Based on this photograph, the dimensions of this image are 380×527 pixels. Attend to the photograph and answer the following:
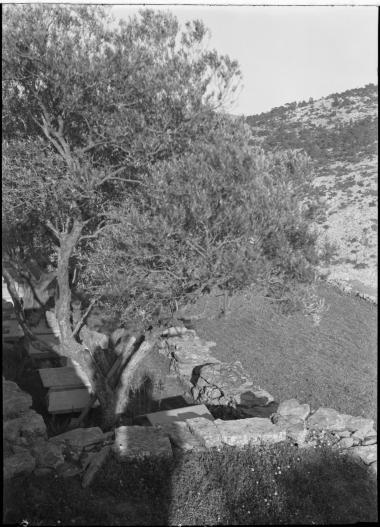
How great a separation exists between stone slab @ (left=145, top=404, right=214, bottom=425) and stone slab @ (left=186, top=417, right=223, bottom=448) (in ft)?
2.85

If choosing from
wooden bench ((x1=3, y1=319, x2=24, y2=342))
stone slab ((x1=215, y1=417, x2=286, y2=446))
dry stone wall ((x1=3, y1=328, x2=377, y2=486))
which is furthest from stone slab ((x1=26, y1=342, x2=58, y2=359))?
stone slab ((x1=215, y1=417, x2=286, y2=446))

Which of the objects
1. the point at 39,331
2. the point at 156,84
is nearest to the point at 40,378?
the point at 39,331

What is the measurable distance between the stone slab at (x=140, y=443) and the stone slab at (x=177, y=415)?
4.41 ft

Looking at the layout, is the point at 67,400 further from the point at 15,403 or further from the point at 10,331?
the point at 15,403

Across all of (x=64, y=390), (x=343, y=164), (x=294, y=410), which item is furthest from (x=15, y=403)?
(x=343, y=164)

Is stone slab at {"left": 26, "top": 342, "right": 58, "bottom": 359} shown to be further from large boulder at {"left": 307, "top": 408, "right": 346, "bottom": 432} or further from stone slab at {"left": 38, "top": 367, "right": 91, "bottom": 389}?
large boulder at {"left": 307, "top": 408, "right": 346, "bottom": 432}

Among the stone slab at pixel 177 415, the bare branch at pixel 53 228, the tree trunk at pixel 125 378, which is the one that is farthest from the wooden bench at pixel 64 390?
the bare branch at pixel 53 228

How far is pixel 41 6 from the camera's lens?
25.6 feet

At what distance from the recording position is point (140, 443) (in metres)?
7.44

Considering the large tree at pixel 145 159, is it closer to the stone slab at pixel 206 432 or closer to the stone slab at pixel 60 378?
the stone slab at pixel 206 432

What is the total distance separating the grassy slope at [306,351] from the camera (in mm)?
11680

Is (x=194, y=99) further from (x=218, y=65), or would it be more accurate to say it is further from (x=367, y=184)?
(x=367, y=184)

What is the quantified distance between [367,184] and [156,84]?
912 inches

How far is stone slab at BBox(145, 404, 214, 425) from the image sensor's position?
9.38 metres
